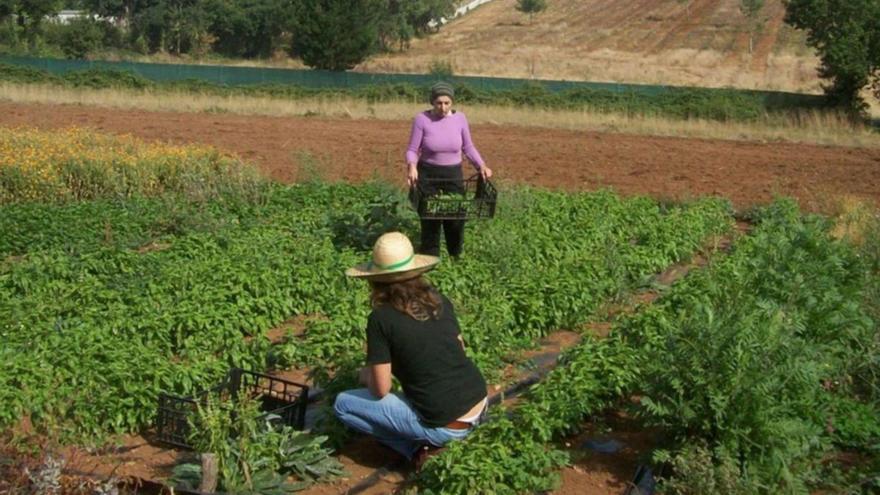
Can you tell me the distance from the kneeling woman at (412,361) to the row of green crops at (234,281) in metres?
1.03

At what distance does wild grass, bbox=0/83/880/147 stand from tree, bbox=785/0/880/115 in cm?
770

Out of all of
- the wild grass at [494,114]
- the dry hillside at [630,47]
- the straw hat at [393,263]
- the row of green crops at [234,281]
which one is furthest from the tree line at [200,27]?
the straw hat at [393,263]

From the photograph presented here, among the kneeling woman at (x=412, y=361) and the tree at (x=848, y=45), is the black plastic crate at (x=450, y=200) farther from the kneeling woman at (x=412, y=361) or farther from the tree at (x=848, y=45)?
the tree at (x=848, y=45)

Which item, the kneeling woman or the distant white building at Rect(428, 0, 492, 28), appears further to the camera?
the distant white building at Rect(428, 0, 492, 28)

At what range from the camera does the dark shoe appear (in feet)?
20.3

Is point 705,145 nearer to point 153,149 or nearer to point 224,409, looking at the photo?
point 153,149

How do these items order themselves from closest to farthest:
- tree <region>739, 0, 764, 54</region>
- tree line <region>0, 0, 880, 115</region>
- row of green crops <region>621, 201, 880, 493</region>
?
row of green crops <region>621, 201, 880, 493</region>, tree line <region>0, 0, 880, 115</region>, tree <region>739, 0, 764, 54</region>

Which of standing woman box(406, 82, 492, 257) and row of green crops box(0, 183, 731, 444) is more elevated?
standing woman box(406, 82, 492, 257)

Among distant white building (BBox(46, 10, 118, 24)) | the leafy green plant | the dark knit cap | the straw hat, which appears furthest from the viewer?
distant white building (BBox(46, 10, 118, 24))

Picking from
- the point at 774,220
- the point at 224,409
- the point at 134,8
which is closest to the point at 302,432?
the point at 224,409

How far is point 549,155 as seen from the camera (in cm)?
2219

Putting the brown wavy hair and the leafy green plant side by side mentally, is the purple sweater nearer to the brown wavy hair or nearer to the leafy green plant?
the brown wavy hair

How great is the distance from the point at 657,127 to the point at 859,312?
21.8 metres

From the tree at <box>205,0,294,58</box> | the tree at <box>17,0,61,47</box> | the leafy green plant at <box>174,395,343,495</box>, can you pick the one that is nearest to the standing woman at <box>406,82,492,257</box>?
the leafy green plant at <box>174,395,343,495</box>
